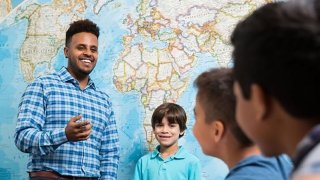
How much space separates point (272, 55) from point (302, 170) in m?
0.17

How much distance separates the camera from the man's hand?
A: 7.28ft

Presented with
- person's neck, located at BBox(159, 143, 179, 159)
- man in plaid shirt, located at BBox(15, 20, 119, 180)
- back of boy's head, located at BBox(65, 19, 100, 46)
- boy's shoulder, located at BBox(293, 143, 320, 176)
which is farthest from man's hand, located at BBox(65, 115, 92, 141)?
boy's shoulder, located at BBox(293, 143, 320, 176)

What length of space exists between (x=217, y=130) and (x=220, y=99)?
85mm

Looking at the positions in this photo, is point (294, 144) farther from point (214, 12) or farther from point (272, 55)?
point (214, 12)

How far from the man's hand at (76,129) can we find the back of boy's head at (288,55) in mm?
1553

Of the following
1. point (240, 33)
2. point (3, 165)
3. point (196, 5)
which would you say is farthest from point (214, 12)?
point (240, 33)

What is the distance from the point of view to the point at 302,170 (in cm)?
60

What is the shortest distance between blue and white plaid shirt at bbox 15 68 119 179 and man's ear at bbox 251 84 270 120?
64.5 inches

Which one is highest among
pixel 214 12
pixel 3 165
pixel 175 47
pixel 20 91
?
pixel 214 12

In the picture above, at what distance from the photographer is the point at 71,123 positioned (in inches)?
87.5

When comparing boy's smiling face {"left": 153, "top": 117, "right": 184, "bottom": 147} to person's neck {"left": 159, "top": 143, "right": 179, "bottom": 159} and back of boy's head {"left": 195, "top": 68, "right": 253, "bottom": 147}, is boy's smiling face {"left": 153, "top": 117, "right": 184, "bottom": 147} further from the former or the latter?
back of boy's head {"left": 195, "top": 68, "right": 253, "bottom": 147}

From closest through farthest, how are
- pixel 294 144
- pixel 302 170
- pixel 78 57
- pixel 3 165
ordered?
pixel 302 170 → pixel 294 144 → pixel 78 57 → pixel 3 165

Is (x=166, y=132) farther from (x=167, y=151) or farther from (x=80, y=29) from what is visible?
(x=80, y=29)

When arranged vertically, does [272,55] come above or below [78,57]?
below
